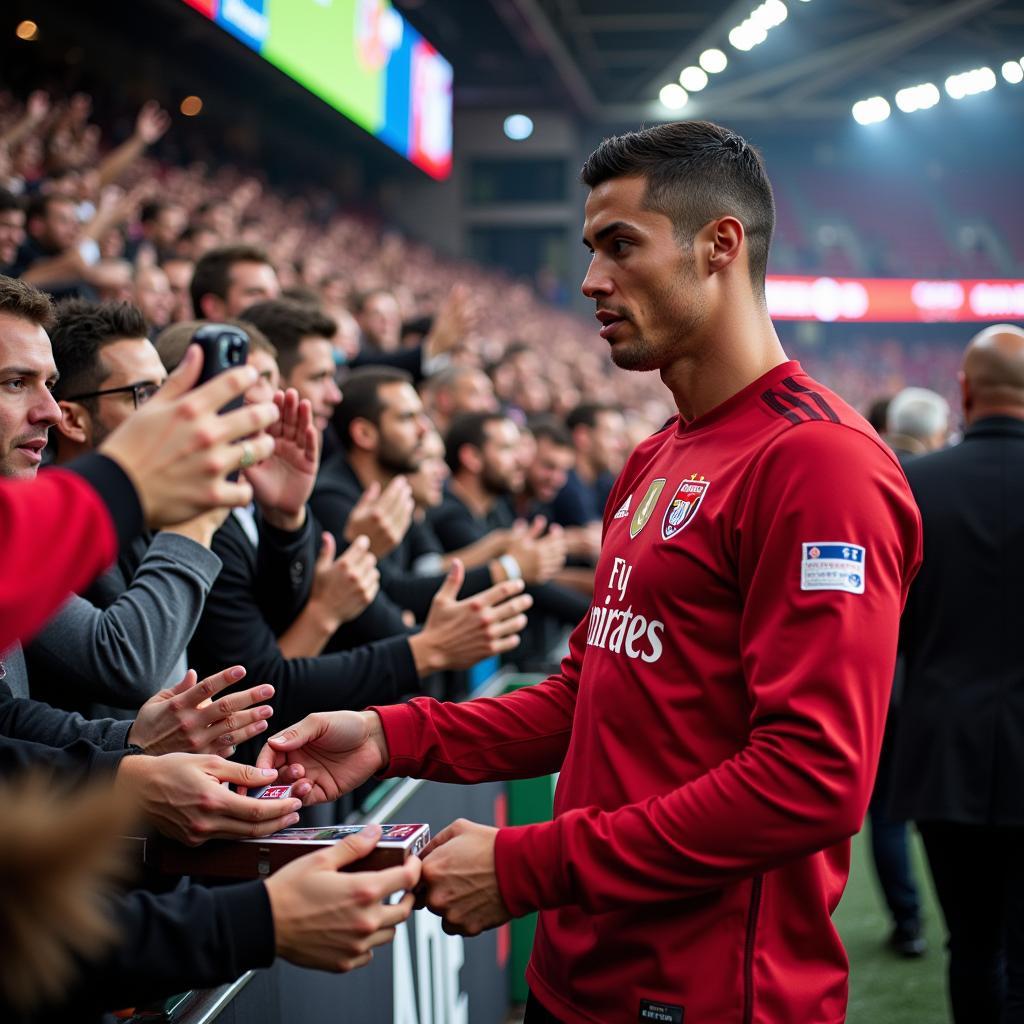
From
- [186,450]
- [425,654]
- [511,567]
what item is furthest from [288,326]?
[186,450]

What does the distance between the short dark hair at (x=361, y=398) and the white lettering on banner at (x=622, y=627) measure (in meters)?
2.19

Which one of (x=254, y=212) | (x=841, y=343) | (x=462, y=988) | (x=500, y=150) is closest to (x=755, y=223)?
(x=462, y=988)

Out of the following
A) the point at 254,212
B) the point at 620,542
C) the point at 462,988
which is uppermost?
the point at 254,212

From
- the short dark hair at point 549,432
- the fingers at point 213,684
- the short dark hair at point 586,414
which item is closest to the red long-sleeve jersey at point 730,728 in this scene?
the fingers at point 213,684

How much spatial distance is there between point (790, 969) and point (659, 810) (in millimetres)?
311

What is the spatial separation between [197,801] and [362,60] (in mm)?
13959

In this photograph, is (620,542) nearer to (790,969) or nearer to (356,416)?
(790,969)

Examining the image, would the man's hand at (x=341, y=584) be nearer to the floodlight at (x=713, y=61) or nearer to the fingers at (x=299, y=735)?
the fingers at (x=299, y=735)

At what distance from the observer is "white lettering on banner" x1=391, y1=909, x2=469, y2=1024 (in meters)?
2.56

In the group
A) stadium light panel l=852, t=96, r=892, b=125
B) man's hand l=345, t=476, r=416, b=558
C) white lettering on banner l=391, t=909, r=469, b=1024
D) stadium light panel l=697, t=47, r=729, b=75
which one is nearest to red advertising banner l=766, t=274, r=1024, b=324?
stadium light panel l=852, t=96, r=892, b=125

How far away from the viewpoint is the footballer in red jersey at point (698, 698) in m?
1.43

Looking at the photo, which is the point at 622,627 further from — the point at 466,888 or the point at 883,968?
the point at 883,968

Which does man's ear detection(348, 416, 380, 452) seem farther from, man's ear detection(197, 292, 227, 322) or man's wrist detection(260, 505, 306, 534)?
man's wrist detection(260, 505, 306, 534)

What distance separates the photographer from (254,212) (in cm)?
1398
